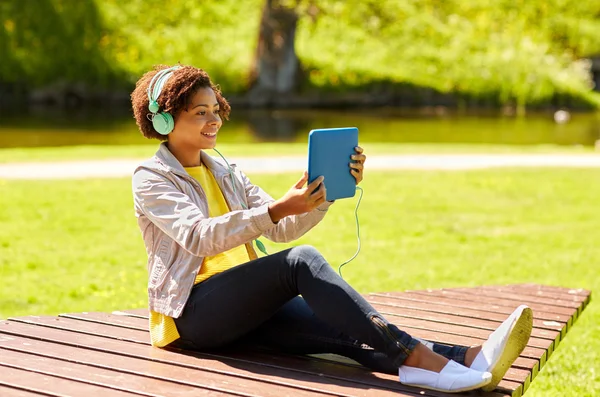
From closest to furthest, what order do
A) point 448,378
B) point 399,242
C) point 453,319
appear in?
1. point 448,378
2. point 453,319
3. point 399,242

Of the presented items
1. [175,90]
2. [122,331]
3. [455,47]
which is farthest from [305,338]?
[455,47]

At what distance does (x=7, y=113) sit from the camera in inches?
908

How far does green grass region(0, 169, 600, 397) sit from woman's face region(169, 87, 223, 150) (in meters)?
2.06

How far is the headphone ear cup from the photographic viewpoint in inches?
143

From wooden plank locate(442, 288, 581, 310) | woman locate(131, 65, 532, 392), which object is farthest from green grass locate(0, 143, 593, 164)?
woman locate(131, 65, 532, 392)

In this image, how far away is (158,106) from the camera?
364 cm

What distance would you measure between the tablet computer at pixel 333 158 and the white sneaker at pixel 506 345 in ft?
2.38

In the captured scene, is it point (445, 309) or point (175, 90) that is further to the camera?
point (445, 309)

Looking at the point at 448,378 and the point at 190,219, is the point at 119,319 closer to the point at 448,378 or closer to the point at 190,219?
the point at 190,219

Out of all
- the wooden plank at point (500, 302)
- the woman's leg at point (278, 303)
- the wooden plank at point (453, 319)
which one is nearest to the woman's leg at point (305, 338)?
the woman's leg at point (278, 303)

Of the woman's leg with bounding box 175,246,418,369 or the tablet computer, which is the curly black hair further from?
the woman's leg with bounding box 175,246,418,369

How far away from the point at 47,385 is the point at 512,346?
1.57 metres

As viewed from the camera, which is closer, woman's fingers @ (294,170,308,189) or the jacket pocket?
woman's fingers @ (294,170,308,189)

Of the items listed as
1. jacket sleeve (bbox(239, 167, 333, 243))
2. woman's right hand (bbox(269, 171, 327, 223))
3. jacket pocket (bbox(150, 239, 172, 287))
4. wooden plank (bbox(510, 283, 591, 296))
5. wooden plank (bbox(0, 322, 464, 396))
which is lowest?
wooden plank (bbox(510, 283, 591, 296))
